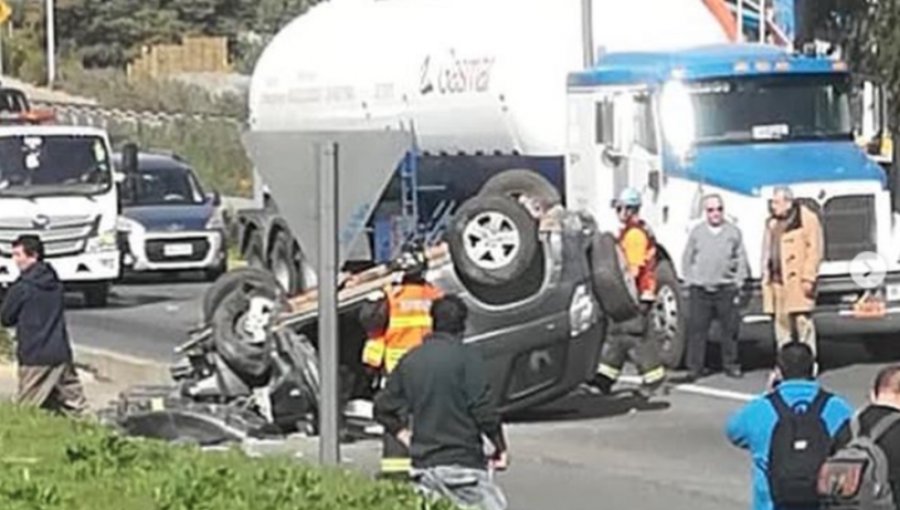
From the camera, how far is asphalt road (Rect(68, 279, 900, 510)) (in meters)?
16.3

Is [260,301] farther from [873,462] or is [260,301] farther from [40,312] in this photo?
[873,462]

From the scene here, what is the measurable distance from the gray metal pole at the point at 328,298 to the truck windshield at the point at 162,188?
2596 centimetres

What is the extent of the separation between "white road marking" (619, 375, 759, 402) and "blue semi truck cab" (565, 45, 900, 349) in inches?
31.1

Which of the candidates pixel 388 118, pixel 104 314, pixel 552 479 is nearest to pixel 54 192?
pixel 104 314

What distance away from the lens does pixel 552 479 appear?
17.2 m

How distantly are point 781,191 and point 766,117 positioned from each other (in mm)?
1684

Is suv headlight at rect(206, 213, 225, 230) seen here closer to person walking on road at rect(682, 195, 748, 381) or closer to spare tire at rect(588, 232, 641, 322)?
person walking on road at rect(682, 195, 748, 381)

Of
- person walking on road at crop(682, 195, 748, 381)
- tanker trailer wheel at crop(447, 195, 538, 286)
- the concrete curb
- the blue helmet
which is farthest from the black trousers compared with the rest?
the concrete curb

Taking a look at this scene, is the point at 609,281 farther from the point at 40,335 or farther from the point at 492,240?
the point at 40,335

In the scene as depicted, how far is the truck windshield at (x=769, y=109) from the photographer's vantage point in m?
24.4

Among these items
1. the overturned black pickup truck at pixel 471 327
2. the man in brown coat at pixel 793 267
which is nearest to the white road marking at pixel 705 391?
the man in brown coat at pixel 793 267

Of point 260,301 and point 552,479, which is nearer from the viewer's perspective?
point 552,479

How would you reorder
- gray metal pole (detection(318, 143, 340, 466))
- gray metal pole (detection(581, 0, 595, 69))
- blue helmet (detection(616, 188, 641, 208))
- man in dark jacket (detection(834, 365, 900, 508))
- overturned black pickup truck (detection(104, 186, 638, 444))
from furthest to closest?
gray metal pole (detection(581, 0, 595, 69)) → blue helmet (detection(616, 188, 641, 208)) → overturned black pickup truck (detection(104, 186, 638, 444)) → gray metal pole (detection(318, 143, 340, 466)) → man in dark jacket (detection(834, 365, 900, 508))

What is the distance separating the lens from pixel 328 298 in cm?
1173
